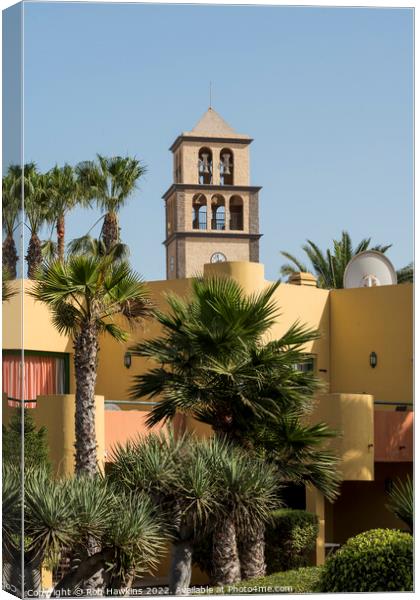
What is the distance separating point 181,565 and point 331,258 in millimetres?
12618

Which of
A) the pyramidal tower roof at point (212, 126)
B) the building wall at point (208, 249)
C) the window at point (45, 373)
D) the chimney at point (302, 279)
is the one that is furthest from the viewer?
the building wall at point (208, 249)

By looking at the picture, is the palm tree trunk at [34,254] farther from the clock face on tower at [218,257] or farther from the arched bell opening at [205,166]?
the clock face on tower at [218,257]

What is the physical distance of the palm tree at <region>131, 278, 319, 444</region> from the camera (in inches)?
691

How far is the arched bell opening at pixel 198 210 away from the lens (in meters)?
29.3

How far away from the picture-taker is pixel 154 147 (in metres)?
22.2

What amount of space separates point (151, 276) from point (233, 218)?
7.57 metres

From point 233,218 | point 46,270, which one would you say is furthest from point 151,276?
point 233,218

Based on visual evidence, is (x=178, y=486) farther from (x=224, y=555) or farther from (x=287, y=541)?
(x=287, y=541)

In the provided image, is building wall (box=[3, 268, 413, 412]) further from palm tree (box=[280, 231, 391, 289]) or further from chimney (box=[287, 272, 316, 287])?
chimney (box=[287, 272, 316, 287])

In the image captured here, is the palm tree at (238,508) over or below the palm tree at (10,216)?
below

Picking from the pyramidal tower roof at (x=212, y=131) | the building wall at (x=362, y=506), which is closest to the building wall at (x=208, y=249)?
the pyramidal tower roof at (x=212, y=131)

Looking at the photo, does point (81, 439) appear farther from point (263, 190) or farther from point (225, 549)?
point (263, 190)

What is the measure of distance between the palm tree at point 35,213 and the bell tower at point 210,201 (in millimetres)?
2879

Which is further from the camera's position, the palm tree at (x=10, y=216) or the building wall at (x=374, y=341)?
the building wall at (x=374, y=341)
